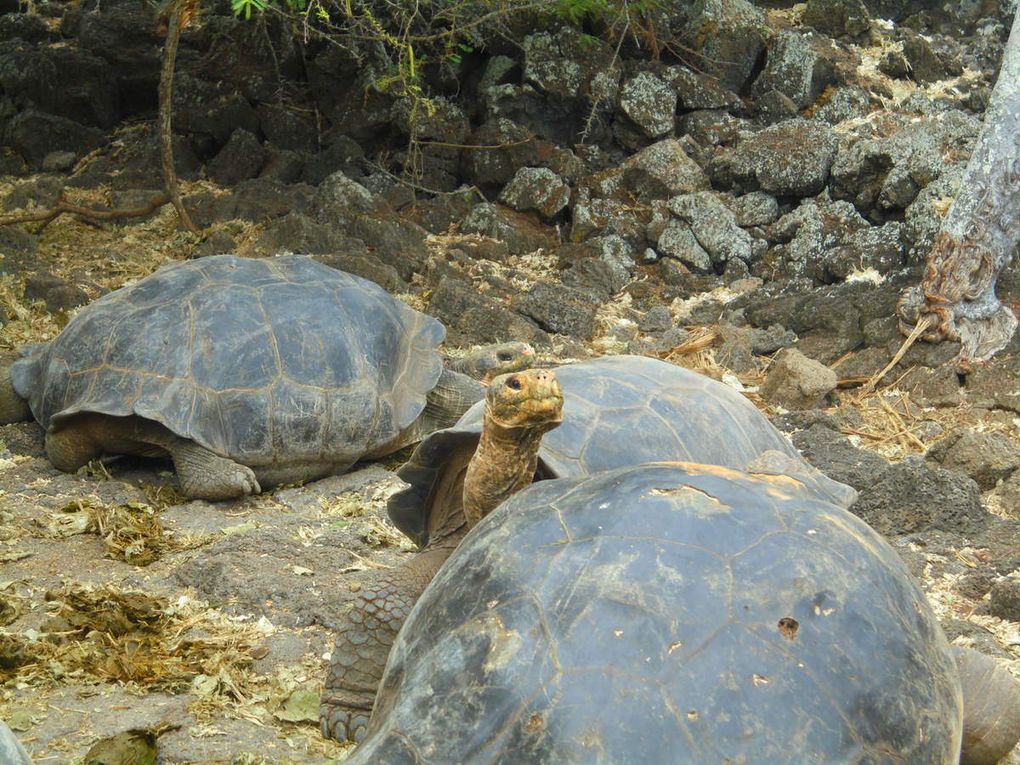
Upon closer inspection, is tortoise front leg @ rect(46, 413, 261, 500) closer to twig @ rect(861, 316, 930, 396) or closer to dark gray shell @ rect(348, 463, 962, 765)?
dark gray shell @ rect(348, 463, 962, 765)

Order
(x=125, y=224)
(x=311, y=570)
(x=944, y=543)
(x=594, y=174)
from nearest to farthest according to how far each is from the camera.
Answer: (x=311, y=570)
(x=944, y=543)
(x=125, y=224)
(x=594, y=174)

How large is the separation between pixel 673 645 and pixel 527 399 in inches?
28.5

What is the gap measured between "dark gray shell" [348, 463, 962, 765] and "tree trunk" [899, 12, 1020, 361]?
408 cm

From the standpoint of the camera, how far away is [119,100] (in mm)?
8352

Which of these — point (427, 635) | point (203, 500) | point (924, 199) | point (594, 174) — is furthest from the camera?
point (594, 174)

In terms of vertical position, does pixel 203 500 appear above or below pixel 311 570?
below

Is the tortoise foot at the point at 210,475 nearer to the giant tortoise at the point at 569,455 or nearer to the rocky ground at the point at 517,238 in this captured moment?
the rocky ground at the point at 517,238

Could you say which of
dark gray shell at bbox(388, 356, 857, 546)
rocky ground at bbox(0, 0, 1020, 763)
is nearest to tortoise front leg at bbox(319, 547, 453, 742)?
rocky ground at bbox(0, 0, 1020, 763)

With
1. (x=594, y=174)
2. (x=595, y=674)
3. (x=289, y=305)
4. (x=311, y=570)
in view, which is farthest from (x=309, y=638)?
(x=594, y=174)

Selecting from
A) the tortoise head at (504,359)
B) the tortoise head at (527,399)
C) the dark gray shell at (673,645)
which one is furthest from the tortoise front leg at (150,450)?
the dark gray shell at (673,645)

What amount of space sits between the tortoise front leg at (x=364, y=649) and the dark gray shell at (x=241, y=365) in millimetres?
1850

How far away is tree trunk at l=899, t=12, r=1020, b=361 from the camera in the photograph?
582 centimetres

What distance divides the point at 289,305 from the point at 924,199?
378 centimetres

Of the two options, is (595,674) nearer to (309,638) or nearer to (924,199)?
(309,638)
